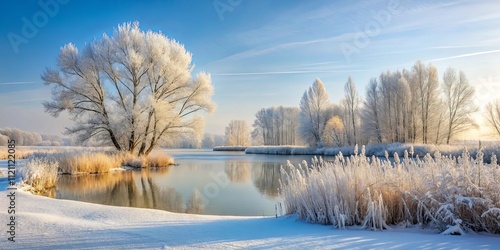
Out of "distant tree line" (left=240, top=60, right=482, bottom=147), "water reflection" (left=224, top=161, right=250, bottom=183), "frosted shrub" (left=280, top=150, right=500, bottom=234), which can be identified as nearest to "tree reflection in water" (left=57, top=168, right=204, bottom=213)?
"water reflection" (left=224, top=161, right=250, bottom=183)

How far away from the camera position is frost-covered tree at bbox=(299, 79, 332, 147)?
1583 inches

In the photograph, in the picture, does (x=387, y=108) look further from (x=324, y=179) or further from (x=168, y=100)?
(x=324, y=179)

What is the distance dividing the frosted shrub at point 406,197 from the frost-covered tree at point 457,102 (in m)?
32.2

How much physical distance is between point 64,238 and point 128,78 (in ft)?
59.9

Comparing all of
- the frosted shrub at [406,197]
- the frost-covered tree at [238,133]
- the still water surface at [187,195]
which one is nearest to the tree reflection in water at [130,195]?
the still water surface at [187,195]

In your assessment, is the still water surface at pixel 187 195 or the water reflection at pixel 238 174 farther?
the water reflection at pixel 238 174

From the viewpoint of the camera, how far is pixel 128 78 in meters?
20.1

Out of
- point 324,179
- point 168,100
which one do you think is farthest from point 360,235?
point 168,100

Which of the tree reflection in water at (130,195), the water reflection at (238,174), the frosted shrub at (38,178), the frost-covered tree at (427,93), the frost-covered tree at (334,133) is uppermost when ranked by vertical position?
the frost-covered tree at (427,93)

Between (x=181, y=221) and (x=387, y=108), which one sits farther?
(x=387, y=108)

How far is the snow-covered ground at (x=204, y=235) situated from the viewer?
2998mm

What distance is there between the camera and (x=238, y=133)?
71.1 m

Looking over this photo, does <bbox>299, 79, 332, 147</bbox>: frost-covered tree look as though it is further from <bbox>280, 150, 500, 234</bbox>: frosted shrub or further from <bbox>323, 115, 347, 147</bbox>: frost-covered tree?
<bbox>280, 150, 500, 234</bbox>: frosted shrub

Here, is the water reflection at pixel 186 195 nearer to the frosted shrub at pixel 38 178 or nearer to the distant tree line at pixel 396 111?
the frosted shrub at pixel 38 178
